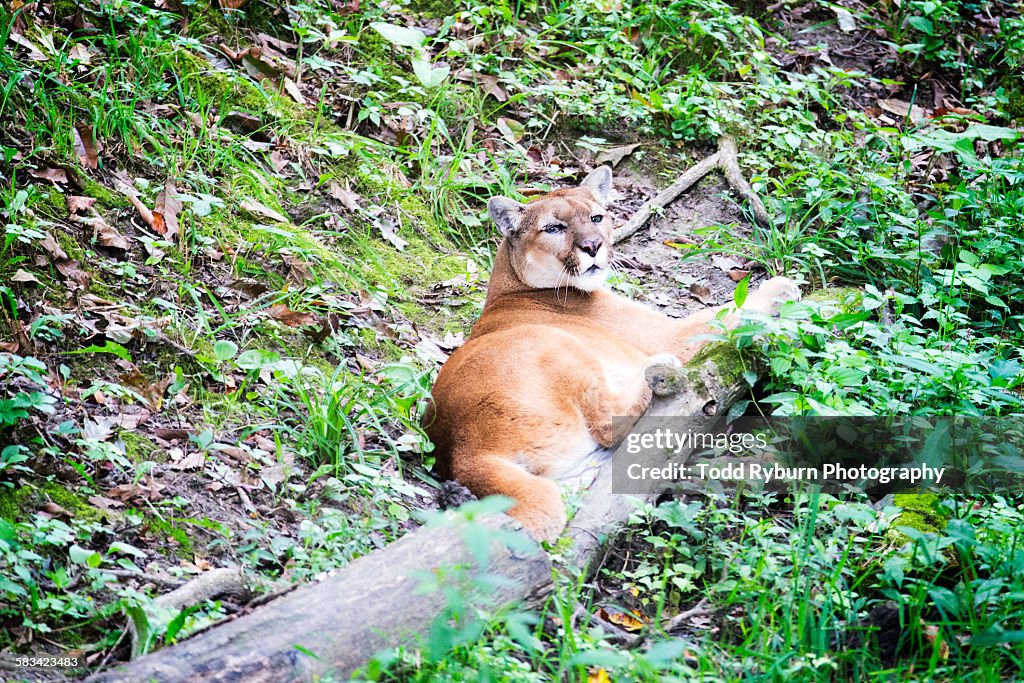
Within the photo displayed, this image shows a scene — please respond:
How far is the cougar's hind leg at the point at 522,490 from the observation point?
12.5ft

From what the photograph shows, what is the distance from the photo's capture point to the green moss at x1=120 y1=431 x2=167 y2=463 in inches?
162

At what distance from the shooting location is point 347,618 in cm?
290

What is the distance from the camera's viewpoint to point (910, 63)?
8.29m

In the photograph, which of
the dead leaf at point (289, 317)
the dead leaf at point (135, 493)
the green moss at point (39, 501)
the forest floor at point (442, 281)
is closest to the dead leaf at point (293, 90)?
the forest floor at point (442, 281)

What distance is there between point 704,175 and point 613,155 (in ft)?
2.45

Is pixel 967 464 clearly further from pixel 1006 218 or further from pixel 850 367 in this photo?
pixel 1006 218

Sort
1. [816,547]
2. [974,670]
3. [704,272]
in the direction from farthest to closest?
[704,272] → [816,547] → [974,670]

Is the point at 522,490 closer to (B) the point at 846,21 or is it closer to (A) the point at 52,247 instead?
(A) the point at 52,247

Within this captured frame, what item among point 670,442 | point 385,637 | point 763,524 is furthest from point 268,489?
point 763,524

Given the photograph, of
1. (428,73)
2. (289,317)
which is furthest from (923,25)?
(289,317)

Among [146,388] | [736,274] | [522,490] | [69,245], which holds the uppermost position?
[736,274]

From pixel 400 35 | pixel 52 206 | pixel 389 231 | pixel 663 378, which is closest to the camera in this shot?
pixel 663 378

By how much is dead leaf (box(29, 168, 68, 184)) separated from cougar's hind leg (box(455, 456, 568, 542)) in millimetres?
2929

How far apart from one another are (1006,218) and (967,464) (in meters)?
2.59
